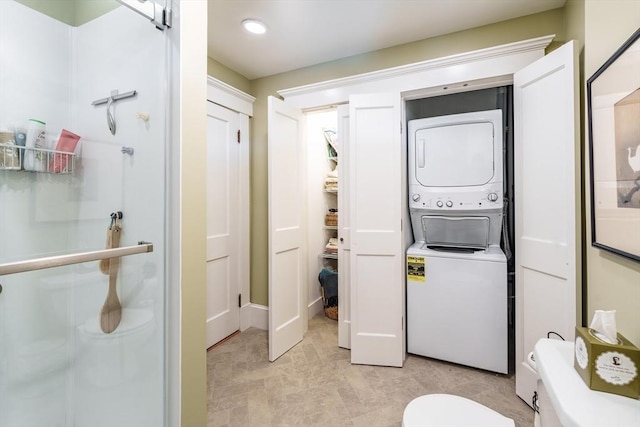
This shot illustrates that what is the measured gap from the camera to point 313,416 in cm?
171

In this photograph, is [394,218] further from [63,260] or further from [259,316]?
[63,260]

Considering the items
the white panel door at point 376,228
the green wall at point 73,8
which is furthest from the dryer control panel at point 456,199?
the green wall at point 73,8

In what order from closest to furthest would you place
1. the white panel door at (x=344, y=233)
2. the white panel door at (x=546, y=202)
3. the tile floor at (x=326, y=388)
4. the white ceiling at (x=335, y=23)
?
the white panel door at (x=546, y=202), the tile floor at (x=326, y=388), the white ceiling at (x=335, y=23), the white panel door at (x=344, y=233)

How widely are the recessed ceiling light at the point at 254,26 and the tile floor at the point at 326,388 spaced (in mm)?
2541

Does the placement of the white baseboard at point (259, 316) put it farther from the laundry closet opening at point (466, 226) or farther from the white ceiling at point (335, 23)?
the white ceiling at point (335, 23)

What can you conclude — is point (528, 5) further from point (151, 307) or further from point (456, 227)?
point (151, 307)

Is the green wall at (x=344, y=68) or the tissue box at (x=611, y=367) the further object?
the green wall at (x=344, y=68)

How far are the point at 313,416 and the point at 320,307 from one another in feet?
5.69

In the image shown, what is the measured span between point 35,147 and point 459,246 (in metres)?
2.78

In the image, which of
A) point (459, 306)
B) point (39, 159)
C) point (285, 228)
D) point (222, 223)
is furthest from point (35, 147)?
point (459, 306)

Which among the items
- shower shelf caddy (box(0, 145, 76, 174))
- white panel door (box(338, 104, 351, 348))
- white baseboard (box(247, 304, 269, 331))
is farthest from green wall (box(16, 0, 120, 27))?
white baseboard (box(247, 304, 269, 331))

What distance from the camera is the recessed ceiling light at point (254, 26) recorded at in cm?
202

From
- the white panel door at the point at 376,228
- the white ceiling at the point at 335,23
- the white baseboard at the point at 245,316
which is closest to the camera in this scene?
the white ceiling at the point at 335,23

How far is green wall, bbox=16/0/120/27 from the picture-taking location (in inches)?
54.3
